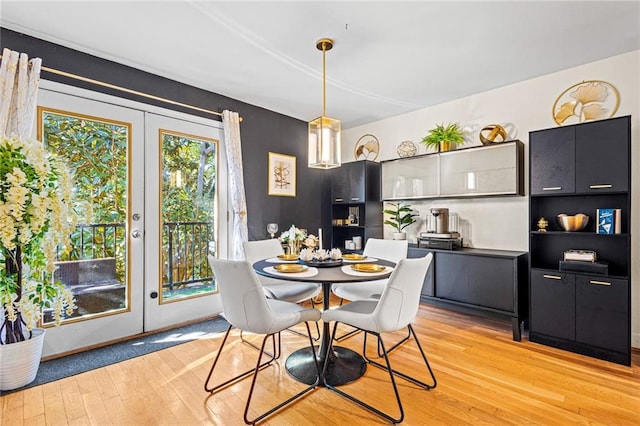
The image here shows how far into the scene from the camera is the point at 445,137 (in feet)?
11.8

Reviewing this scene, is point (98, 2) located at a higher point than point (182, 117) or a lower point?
higher

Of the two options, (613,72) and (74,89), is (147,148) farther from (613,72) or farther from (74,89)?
(613,72)

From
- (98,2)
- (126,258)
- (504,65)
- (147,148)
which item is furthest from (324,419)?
(504,65)

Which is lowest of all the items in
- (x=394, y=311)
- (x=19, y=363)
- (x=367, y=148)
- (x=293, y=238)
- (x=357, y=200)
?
(x=19, y=363)

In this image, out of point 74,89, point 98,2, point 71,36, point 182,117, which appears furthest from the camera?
point 182,117

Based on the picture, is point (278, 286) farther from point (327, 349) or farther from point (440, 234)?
point (440, 234)

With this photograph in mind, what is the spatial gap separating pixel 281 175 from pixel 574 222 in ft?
10.5

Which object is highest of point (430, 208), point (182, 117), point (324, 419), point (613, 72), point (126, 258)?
point (613, 72)

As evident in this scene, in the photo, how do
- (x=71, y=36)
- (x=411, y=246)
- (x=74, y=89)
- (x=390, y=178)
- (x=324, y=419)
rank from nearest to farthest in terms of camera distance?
(x=324, y=419), (x=71, y=36), (x=74, y=89), (x=411, y=246), (x=390, y=178)

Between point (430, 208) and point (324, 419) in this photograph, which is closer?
point (324, 419)

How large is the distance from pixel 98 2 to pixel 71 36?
60 cm

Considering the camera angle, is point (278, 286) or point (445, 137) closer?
point (278, 286)

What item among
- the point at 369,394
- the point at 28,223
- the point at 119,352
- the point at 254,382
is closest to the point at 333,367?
the point at 369,394

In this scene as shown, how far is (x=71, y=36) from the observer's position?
242cm
